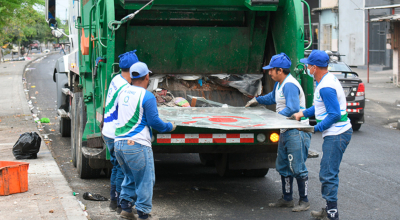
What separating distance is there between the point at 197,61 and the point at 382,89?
41.2ft

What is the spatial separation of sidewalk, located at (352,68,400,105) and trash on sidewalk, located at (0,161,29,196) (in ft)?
38.0

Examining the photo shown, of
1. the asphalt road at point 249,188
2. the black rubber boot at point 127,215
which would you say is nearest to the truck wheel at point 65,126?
the asphalt road at point 249,188

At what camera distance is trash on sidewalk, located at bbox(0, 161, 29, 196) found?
5.71 meters

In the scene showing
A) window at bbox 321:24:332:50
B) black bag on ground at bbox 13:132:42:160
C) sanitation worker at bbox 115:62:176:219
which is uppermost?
window at bbox 321:24:332:50

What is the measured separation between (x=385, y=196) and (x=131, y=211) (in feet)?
9.92

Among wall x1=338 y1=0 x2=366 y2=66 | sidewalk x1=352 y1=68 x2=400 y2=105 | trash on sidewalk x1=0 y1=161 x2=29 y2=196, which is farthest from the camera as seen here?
wall x1=338 y1=0 x2=366 y2=66

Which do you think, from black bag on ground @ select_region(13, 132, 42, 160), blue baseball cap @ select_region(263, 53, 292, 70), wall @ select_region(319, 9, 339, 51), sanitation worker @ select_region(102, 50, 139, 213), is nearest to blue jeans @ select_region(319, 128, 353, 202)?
blue baseball cap @ select_region(263, 53, 292, 70)

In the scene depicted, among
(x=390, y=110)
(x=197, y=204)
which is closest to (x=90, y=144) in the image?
(x=197, y=204)

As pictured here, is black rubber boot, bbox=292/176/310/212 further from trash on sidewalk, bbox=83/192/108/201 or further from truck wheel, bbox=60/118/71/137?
truck wheel, bbox=60/118/71/137

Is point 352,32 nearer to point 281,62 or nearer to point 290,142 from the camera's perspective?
point 281,62

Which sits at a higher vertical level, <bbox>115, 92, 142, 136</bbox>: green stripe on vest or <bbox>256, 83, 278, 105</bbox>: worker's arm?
<bbox>256, 83, 278, 105</bbox>: worker's arm

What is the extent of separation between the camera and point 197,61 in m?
7.13

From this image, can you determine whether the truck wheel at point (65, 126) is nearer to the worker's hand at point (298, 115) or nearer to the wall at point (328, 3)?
the worker's hand at point (298, 115)

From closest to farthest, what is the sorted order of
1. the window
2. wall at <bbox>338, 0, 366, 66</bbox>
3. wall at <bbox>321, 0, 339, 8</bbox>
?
wall at <bbox>338, 0, 366, 66</bbox>
wall at <bbox>321, 0, 339, 8</bbox>
the window
